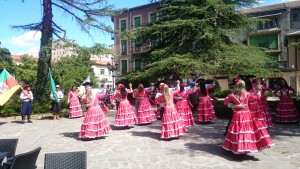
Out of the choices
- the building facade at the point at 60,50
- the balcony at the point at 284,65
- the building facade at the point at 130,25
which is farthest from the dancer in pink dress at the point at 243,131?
the building facade at the point at 130,25

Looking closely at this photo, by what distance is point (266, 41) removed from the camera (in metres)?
45.3

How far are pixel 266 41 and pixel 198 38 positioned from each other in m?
30.0

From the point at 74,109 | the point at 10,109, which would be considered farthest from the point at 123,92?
the point at 10,109

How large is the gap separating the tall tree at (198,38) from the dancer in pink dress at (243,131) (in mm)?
9787

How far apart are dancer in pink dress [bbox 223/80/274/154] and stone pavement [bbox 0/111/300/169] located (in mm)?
321

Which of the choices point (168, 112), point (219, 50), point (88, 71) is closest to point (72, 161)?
point (168, 112)

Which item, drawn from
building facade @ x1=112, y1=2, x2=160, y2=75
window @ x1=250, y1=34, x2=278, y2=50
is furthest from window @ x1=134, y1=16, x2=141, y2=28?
window @ x1=250, y1=34, x2=278, y2=50

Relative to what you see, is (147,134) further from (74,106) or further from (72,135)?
(74,106)

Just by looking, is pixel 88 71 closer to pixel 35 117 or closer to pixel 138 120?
pixel 35 117

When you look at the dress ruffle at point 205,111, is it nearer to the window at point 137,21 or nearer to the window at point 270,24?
the window at point 270,24

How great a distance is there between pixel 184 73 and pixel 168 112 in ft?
27.1

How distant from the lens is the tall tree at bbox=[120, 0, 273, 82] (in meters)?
18.4

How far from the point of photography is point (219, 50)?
1945cm

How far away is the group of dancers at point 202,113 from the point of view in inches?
303
